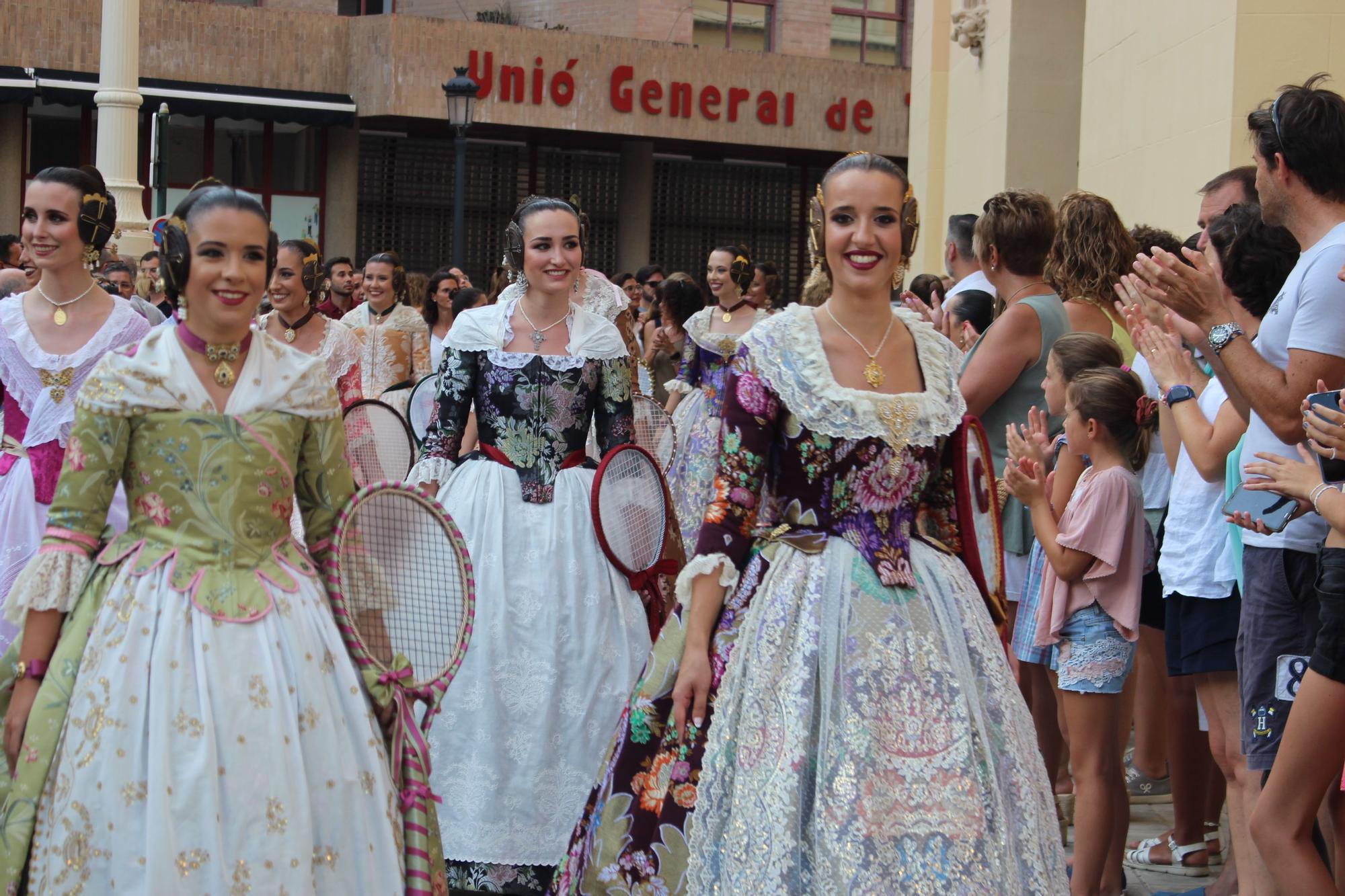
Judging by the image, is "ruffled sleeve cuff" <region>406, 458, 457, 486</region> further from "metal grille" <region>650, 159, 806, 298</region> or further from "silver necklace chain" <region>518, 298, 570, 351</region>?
"metal grille" <region>650, 159, 806, 298</region>

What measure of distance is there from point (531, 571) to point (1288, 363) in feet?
8.32

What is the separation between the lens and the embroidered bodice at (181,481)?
334 cm

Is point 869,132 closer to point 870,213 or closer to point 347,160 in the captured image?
point 347,160

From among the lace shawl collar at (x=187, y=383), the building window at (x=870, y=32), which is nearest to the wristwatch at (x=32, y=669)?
the lace shawl collar at (x=187, y=383)

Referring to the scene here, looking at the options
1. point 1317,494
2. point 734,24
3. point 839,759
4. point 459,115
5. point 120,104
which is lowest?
point 839,759

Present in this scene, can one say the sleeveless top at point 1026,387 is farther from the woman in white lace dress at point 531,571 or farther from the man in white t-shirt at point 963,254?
the man in white t-shirt at point 963,254

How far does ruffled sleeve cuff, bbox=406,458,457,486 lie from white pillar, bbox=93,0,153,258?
9.81 meters

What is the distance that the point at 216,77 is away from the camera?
21203 mm

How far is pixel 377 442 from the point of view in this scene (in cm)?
582

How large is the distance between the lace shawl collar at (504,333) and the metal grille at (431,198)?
17904 millimetres

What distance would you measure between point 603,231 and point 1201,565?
20.5m

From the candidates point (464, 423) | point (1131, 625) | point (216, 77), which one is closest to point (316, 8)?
point (216, 77)

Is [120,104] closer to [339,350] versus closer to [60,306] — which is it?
[339,350]

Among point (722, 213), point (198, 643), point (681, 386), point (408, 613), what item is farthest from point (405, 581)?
point (722, 213)
